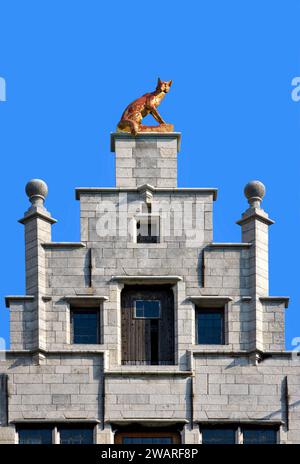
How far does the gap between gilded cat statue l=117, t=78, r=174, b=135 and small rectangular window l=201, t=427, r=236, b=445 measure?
343 inches

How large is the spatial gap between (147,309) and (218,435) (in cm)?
418

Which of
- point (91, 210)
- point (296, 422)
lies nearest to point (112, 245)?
point (91, 210)

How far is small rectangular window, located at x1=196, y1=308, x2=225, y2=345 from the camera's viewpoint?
85.6 m

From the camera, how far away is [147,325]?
85.8 meters

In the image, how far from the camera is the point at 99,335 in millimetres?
85438

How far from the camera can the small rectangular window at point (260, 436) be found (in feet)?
275

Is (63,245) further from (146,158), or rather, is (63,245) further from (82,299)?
(146,158)

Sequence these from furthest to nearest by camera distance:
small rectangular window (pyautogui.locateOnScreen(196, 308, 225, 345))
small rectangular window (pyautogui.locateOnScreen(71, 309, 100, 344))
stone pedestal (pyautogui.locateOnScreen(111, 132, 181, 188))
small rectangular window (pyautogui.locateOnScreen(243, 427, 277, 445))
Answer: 1. stone pedestal (pyautogui.locateOnScreen(111, 132, 181, 188))
2. small rectangular window (pyautogui.locateOnScreen(196, 308, 225, 345))
3. small rectangular window (pyautogui.locateOnScreen(71, 309, 100, 344))
4. small rectangular window (pyautogui.locateOnScreen(243, 427, 277, 445))

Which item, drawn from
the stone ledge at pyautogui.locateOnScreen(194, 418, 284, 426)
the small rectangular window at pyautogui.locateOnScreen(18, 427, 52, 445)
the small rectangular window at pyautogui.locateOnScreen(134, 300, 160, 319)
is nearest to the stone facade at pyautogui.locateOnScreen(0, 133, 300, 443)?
the stone ledge at pyautogui.locateOnScreen(194, 418, 284, 426)

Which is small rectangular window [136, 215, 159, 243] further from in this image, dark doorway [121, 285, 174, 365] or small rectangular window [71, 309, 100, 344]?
small rectangular window [71, 309, 100, 344]

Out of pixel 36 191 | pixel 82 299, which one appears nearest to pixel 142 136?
pixel 36 191

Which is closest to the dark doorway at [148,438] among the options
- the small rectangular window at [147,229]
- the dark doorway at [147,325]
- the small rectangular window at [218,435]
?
the small rectangular window at [218,435]

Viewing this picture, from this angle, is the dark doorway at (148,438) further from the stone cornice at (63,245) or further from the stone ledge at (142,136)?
the stone ledge at (142,136)

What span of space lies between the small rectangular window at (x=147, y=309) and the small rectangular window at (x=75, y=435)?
12.1 ft
